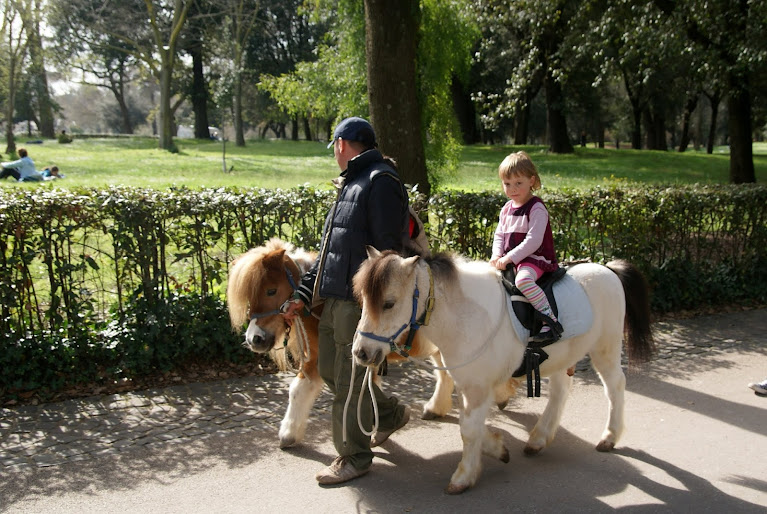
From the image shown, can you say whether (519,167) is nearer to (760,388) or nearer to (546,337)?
(546,337)

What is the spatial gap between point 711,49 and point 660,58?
1.00 m

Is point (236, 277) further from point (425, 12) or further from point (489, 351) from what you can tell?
point (425, 12)

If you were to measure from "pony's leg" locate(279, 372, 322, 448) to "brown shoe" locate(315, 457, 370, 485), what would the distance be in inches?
22.4

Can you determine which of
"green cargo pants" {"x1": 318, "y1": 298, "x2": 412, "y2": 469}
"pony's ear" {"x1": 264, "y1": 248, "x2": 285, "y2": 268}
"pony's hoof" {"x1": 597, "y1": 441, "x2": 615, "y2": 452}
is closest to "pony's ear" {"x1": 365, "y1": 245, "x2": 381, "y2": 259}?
"green cargo pants" {"x1": 318, "y1": 298, "x2": 412, "y2": 469}

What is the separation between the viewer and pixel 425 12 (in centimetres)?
1271

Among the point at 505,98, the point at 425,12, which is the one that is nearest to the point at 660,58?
the point at 505,98

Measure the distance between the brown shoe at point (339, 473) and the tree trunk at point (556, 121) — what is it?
28825mm

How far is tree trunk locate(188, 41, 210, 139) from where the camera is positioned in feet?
165

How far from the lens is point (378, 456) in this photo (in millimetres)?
4754

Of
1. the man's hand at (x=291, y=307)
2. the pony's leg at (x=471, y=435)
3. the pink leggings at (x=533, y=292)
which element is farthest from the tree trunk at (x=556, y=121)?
the pony's leg at (x=471, y=435)

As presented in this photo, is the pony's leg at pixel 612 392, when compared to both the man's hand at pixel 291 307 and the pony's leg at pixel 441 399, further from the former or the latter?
the man's hand at pixel 291 307

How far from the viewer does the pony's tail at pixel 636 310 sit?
16.7 ft

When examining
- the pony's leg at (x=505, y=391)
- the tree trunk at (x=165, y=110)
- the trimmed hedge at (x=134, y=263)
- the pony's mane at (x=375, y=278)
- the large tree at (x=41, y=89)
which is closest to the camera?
the pony's mane at (x=375, y=278)

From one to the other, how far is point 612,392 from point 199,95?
50583mm
